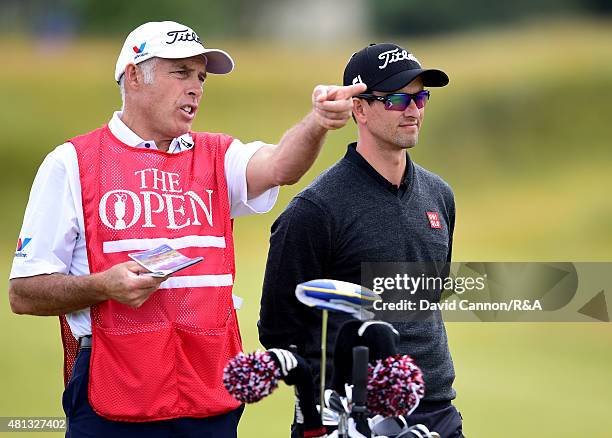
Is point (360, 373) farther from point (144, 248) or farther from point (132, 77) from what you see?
point (132, 77)

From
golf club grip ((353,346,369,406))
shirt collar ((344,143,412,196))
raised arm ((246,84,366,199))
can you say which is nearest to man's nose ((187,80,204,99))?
raised arm ((246,84,366,199))

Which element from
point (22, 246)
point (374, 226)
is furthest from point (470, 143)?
point (22, 246)

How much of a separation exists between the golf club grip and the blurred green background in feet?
15.9

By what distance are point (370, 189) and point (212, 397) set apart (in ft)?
3.17

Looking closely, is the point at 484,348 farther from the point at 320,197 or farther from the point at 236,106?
the point at 236,106

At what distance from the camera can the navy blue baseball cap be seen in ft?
14.2

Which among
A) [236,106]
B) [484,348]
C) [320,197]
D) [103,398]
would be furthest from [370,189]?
[236,106]

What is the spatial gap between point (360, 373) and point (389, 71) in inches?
57.7

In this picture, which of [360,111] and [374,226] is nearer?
[374,226]

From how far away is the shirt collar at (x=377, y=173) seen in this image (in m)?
4.28

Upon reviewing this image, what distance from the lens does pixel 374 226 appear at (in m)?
4.15

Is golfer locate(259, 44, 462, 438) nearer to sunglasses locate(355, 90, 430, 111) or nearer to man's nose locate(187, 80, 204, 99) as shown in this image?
sunglasses locate(355, 90, 430, 111)

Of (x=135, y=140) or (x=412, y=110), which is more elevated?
(x=412, y=110)

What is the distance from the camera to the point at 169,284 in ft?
12.3
